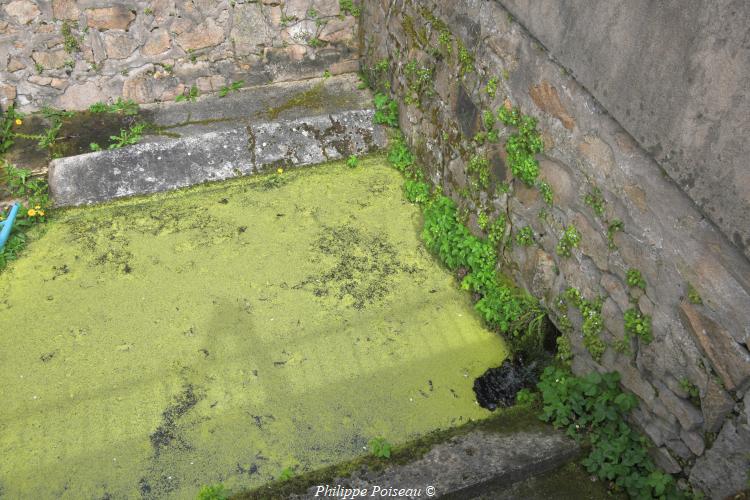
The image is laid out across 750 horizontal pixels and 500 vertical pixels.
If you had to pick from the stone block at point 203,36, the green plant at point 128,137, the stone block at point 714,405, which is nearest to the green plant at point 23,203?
the green plant at point 128,137

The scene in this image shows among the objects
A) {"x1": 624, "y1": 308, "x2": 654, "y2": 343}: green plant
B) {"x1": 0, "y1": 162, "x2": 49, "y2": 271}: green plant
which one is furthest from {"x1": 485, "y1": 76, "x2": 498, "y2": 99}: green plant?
{"x1": 0, "y1": 162, "x2": 49, "y2": 271}: green plant

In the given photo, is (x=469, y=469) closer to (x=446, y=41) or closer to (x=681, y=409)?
(x=681, y=409)

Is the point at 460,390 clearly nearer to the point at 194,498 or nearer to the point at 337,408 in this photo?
the point at 337,408

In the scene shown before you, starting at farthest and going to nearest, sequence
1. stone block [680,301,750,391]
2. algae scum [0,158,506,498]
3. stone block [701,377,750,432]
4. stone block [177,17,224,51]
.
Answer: stone block [177,17,224,51] → algae scum [0,158,506,498] → stone block [701,377,750,432] → stone block [680,301,750,391]

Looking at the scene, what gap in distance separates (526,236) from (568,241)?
14.1 inches

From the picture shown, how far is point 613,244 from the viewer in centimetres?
262

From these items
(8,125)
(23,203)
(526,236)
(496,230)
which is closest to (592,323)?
(526,236)

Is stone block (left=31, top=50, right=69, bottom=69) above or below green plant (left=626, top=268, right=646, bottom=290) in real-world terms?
below

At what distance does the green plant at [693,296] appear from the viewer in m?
2.23

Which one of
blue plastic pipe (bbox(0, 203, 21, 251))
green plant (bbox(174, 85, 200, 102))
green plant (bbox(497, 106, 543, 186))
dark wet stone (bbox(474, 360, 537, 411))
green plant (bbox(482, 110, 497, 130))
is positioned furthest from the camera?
green plant (bbox(174, 85, 200, 102))

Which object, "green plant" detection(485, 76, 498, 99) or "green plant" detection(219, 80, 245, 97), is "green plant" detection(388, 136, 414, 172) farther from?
"green plant" detection(219, 80, 245, 97)

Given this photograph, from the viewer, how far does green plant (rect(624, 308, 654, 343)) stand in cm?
252

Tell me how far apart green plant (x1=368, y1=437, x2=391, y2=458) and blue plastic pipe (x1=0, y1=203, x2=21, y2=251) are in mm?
2599

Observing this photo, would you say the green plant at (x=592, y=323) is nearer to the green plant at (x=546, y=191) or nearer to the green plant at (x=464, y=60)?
the green plant at (x=546, y=191)
